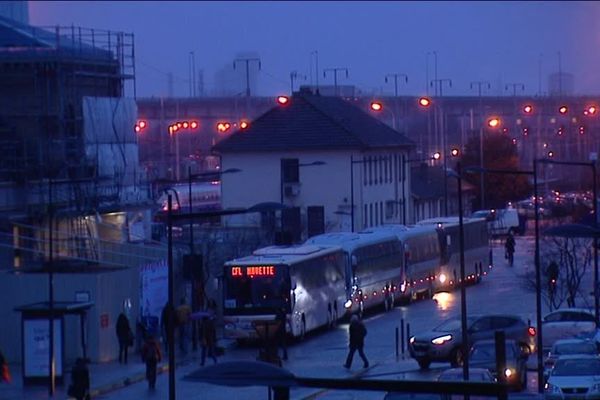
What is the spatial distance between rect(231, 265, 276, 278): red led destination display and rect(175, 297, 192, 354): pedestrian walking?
1503 millimetres

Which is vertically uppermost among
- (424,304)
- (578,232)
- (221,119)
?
(221,119)

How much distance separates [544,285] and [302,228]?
16740 millimetres

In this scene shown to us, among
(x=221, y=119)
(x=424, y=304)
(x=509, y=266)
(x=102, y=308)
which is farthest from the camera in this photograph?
(x=221, y=119)

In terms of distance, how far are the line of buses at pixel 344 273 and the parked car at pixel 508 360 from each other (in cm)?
810

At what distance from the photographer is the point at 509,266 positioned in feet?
164

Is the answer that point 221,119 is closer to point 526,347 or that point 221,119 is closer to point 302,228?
point 302,228

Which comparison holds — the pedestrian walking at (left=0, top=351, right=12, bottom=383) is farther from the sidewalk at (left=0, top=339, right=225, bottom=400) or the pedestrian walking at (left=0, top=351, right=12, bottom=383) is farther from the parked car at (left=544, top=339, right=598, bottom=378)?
the parked car at (left=544, top=339, right=598, bottom=378)

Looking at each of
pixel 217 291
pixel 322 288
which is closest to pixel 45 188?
pixel 217 291

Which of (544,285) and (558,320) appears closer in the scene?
(558,320)

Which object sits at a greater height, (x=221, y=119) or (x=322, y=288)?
(x=221, y=119)

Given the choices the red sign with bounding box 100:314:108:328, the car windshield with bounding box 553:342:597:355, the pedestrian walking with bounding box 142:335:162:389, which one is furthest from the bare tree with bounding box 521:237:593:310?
the pedestrian walking with bounding box 142:335:162:389

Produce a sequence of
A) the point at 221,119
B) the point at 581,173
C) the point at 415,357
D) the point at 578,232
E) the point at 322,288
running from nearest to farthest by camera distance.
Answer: the point at 578,232, the point at 415,357, the point at 322,288, the point at 581,173, the point at 221,119

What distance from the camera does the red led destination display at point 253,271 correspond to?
3083 cm

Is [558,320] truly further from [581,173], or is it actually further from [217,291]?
[581,173]
